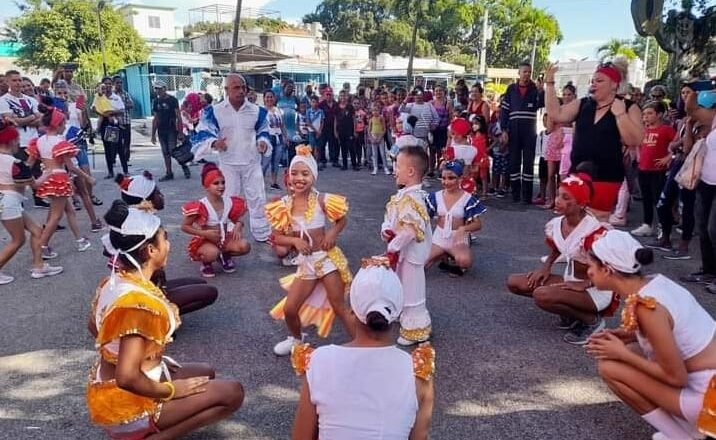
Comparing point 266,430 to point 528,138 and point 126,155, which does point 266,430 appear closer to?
point 528,138

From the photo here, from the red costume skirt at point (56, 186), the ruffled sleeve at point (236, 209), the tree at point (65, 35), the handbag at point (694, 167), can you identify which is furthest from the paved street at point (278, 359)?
the tree at point (65, 35)

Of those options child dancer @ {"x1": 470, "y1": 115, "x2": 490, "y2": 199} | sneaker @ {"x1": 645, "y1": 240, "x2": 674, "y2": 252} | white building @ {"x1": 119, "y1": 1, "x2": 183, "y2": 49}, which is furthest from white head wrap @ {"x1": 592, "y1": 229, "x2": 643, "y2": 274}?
white building @ {"x1": 119, "y1": 1, "x2": 183, "y2": 49}

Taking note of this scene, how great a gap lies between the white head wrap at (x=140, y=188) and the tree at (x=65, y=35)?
28529 millimetres

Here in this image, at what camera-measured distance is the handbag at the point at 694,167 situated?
16.6ft

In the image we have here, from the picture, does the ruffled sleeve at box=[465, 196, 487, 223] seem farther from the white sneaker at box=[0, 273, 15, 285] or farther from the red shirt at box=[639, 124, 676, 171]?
the white sneaker at box=[0, 273, 15, 285]

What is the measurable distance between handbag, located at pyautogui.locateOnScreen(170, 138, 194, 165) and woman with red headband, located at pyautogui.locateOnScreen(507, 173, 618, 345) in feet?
27.6

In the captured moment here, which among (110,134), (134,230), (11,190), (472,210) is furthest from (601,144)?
(110,134)

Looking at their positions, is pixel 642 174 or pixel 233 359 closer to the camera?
pixel 233 359

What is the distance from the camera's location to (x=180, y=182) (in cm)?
1061

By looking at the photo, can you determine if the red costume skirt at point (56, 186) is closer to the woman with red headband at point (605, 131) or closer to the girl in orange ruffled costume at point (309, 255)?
the girl in orange ruffled costume at point (309, 255)

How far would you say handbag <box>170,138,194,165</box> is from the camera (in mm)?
Result: 10844

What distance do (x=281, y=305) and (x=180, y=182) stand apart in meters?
7.48

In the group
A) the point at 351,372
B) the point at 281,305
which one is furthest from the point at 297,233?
the point at 351,372

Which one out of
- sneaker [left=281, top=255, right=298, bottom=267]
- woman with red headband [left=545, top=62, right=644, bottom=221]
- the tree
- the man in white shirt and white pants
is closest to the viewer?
woman with red headband [left=545, top=62, right=644, bottom=221]
